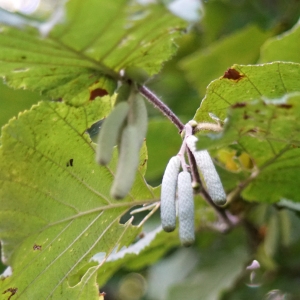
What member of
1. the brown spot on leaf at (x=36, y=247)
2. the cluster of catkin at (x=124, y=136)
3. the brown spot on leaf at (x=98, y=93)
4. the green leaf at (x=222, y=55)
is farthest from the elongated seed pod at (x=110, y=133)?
the green leaf at (x=222, y=55)

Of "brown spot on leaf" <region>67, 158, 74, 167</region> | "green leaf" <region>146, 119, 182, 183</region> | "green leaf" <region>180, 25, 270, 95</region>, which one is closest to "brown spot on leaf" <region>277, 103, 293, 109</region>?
"brown spot on leaf" <region>67, 158, 74, 167</region>

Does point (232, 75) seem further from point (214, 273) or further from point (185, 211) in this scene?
point (214, 273)

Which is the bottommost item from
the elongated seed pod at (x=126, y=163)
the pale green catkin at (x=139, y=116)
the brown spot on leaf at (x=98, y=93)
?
the elongated seed pod at (x=126, y=163)

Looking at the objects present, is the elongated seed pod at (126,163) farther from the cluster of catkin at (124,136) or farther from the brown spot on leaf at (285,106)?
the brown spot on leaf at (285,106)

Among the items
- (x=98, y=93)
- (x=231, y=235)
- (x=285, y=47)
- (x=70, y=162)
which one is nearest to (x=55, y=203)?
(x=70, y=162)

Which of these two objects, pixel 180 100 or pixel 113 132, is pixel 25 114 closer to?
pixel 113 132

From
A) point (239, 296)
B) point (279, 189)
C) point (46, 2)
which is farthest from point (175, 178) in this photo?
point (46, 2)
